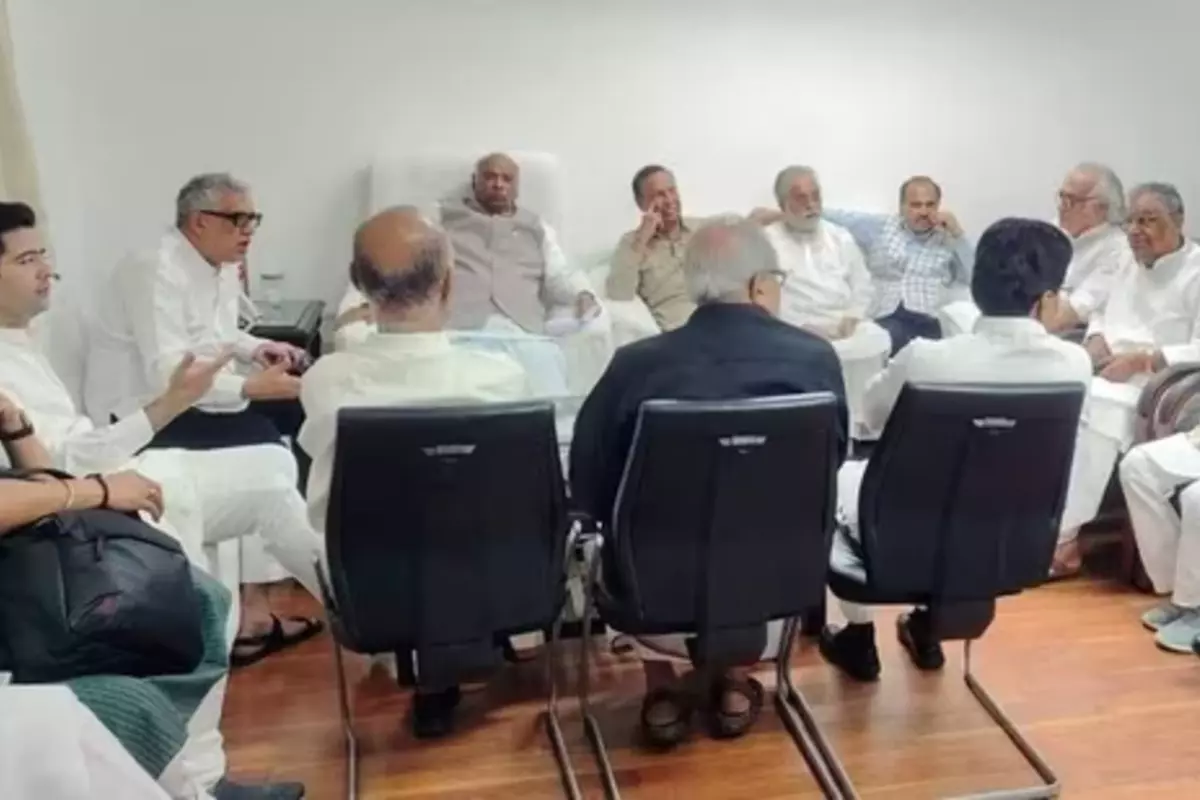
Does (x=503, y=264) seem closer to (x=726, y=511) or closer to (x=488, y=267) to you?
(x=488, y=267)

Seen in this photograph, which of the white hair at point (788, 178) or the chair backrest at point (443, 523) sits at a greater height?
the white hair at point (788, 178)

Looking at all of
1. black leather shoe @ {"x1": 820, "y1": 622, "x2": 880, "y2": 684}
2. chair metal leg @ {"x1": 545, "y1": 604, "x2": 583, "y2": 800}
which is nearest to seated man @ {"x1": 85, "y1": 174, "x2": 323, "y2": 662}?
chair metal leg @ {"x1": 545, "y1": 604, "x2": 583, "y2": 800}

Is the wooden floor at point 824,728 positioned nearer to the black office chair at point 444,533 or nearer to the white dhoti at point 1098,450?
the black office chair at point 444,533

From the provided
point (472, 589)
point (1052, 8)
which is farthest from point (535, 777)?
point (1052, 8)

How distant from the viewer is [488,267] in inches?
181

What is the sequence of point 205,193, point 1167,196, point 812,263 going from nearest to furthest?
1. point 205,193
2. point 1167,196
3. point 812,263

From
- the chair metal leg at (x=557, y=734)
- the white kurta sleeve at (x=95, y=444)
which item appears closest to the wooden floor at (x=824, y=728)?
the chair metal leg at (x=557, y=734)

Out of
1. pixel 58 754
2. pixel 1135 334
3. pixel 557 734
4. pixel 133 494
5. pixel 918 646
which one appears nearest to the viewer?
pixel 58 754

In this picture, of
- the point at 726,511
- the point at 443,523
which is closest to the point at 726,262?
the point at 726,511

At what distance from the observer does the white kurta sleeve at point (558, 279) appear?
15.3 feet

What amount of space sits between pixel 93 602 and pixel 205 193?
1683 mm

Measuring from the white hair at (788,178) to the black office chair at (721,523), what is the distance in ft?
8.35

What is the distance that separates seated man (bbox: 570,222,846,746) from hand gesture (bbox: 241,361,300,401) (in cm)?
75

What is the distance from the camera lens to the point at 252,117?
4.77m
